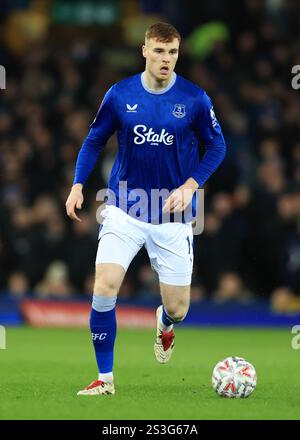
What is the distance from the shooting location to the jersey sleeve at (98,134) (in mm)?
8617

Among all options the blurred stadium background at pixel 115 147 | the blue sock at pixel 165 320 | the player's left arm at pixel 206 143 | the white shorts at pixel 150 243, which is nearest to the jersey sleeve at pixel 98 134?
the white shorts at pixel 150 243

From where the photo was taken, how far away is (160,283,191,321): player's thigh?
29.3ft

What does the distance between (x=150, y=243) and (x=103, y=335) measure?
85 centimetres

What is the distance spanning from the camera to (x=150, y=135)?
8.55m

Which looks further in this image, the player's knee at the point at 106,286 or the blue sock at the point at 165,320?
the blue sock at the point at 165,320

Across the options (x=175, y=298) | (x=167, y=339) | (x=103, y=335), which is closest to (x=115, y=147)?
(x=167, y=339)

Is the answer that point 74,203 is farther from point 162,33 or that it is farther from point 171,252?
point 162,33

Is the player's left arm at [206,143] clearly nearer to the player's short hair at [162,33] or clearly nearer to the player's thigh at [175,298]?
the player's short hair at [162,33]

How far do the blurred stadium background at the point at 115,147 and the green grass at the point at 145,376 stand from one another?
1.95 feet

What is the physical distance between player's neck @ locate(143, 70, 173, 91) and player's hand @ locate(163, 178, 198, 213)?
79 cm

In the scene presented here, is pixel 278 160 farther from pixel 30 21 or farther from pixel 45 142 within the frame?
pixel 30 21

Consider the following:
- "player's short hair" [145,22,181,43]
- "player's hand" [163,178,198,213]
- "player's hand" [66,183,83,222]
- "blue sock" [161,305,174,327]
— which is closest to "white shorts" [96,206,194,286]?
Answer: "player's hand" [66,183,83,222]

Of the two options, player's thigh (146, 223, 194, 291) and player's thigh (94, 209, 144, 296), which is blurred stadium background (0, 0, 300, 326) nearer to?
player's thigh (146, 223, 194, 291)
